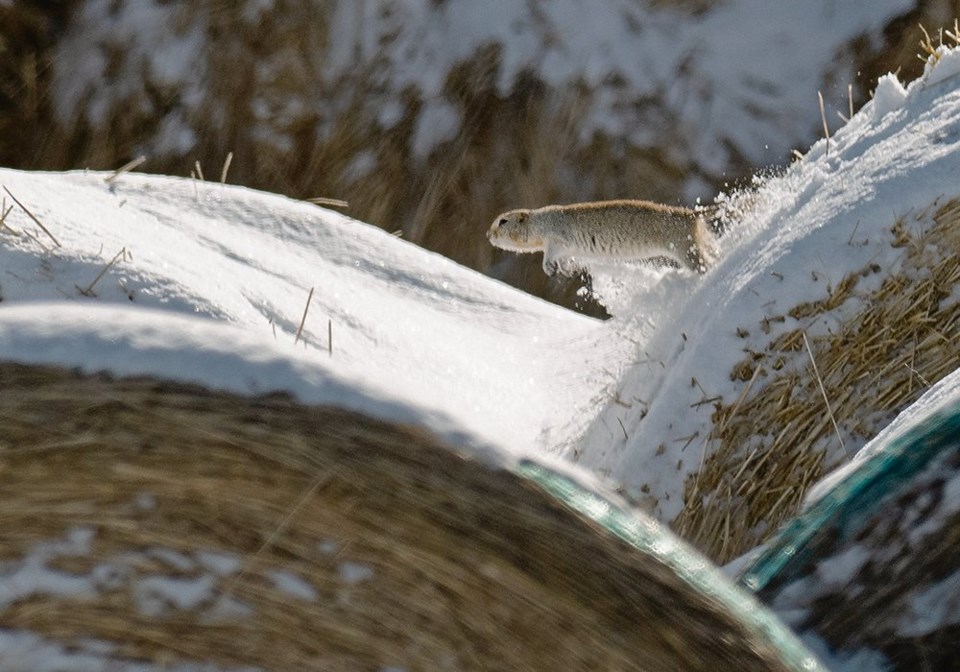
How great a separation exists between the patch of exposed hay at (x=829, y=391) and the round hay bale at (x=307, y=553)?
1.60 m

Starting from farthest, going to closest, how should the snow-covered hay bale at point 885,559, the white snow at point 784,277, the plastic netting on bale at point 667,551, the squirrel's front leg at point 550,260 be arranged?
the squirrel's front leg at point 550,260 → the white snow at point 784,277 → the snow-covered hay bale at point 885,559 → the plastic netting on bale at point 667,551

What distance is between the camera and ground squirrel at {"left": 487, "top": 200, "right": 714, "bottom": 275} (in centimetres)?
418

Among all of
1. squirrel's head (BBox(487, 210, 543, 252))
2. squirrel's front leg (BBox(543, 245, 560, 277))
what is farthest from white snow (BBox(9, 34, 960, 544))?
squirrel's head (BBox(487, 210, 543, 252))

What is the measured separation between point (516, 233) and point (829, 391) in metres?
2.24

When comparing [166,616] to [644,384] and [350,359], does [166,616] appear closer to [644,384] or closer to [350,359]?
[350,359]

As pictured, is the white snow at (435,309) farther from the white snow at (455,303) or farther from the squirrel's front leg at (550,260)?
the squirrel's front leg at (550,260)

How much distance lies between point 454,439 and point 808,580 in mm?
471

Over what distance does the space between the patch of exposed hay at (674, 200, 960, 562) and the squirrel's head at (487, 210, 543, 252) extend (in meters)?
1.96

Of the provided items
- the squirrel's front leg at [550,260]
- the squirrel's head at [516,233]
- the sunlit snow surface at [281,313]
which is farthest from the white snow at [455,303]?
the squirrel's head at [516,233]

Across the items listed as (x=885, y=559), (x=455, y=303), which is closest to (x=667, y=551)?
(x=885, y=559)

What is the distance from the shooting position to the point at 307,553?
53.7 inches

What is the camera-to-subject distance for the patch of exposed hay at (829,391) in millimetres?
2859

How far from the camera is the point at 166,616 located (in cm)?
143

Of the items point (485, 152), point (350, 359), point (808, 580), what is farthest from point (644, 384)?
point (485, 152)
